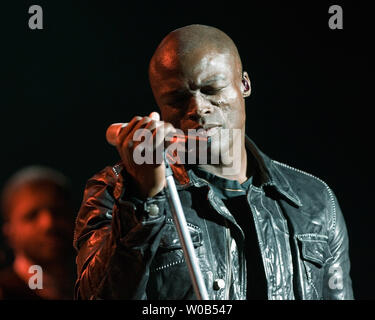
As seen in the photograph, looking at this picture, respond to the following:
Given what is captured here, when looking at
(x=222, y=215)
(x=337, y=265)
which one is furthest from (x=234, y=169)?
(x=337, y=265)

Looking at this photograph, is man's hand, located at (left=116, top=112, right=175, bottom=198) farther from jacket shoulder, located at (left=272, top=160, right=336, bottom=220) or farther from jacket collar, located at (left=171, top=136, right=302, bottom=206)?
jacket shoulder, located at (left=272, top=160, right=336, bottom=220)

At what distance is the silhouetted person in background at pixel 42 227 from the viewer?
288cm

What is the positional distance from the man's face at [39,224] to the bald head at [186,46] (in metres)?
0.97

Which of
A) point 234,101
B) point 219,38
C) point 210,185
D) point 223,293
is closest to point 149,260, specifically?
point 223,293

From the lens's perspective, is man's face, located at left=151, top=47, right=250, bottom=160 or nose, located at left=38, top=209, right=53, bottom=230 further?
nose, located at left=38, top=209, right=53, bottom=230

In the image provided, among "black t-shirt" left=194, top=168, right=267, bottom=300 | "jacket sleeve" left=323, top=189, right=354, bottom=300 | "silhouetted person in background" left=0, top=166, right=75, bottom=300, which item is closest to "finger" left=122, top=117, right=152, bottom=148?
"black t-shirt" left=194, top=168, right=267, bottom=300

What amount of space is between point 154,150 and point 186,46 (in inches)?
24.4

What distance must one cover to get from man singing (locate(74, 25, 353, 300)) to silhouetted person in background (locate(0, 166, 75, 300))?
0.79 meters

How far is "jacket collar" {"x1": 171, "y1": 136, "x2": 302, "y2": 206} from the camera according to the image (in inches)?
85.4

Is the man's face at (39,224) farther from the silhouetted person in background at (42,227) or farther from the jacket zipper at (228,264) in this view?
the jacket zipper at (228,264)

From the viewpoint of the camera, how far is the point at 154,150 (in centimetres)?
163

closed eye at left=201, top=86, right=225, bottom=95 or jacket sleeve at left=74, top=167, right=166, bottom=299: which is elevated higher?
closed eye at left=201, top=86, right=225, bottom=95

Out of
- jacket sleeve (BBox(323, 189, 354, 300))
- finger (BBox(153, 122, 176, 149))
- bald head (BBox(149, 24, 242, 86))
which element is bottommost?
jacket sleeve (BBox(323, 189, 354, 300))

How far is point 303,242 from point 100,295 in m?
0.66
